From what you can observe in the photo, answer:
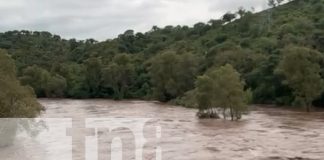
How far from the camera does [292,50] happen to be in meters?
55.4

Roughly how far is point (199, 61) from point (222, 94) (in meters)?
32.2

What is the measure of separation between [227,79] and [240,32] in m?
56.2

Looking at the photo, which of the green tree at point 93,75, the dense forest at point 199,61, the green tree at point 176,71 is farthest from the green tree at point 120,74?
the green tree at point 176,71

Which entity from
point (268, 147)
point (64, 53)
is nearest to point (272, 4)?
point (64, 53)

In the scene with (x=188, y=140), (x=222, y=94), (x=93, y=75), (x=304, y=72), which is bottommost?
(x=188, y=140)

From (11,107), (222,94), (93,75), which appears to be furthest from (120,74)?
(11,107)

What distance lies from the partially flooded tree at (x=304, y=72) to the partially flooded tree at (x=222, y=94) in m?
10.1

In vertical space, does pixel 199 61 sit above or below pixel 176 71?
above

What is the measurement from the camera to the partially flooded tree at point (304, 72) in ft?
179

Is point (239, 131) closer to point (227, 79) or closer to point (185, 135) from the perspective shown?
point (185, 135)

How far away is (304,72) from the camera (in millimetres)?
54719

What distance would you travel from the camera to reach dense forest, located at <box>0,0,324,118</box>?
5609 centimetres

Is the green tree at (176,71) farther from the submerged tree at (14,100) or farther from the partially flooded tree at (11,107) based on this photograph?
the submerged tree at (14,100)

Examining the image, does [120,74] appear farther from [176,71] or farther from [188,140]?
[188,140]
